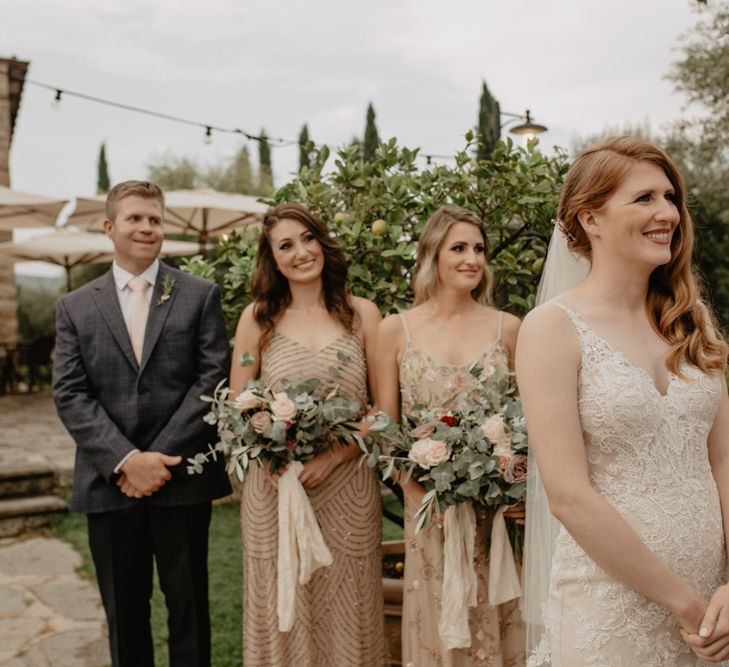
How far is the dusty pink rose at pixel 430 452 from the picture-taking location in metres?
2.90

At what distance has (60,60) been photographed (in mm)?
13289

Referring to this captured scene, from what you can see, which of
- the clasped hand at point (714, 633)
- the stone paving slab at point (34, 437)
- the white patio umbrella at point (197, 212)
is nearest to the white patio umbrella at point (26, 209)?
the white patio umbrella at point (197, 212)

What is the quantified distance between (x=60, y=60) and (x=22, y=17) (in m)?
1.70

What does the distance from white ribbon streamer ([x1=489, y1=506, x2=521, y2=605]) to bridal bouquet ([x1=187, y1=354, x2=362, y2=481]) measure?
69 cm

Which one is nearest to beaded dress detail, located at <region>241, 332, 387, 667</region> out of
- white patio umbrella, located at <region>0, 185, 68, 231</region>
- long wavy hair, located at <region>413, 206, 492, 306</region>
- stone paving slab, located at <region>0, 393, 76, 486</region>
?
long wavy hair, located at <region>413, 206, 492, 306</region>

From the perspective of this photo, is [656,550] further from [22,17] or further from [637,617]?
[22,17]

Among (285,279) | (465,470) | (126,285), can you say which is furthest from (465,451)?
(126,285)

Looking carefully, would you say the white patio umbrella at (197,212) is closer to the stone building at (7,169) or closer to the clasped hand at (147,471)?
the stone building at (7,169)

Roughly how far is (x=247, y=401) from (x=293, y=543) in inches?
25.6

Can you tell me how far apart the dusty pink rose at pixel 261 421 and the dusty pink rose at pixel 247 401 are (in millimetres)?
66

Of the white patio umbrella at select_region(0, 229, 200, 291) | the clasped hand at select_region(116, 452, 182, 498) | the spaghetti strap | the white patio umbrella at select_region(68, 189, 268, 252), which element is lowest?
the clasped hand at select_region(116, 452, 182, 498)

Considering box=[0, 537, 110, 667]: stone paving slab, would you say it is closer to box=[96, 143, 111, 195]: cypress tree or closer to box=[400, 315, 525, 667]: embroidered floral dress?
box=[400, 315, 525, 667]: embroidered floral dress

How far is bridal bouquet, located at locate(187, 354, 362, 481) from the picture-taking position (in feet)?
10.4

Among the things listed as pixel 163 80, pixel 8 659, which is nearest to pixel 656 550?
pixel 8 659
